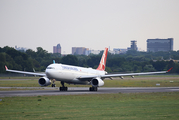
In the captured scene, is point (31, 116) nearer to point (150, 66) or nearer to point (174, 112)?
point (174, 112)

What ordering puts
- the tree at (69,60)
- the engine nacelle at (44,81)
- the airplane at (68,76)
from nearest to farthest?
the airplane at (68,76), the engine nacelle at (44,81), the tree at (69,60)

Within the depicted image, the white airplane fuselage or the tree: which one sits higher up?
the tree

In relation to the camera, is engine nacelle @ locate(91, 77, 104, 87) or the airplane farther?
engine nacelle @ locate(91, 77, 104, 87)

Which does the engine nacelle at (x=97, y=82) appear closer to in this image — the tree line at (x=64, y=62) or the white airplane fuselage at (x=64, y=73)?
the white airplane fuselage at (x=64, y=73)

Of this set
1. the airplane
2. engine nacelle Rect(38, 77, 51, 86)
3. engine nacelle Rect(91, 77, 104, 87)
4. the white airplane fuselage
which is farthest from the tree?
engine nacelle Rect(38, 77, 51, 86)

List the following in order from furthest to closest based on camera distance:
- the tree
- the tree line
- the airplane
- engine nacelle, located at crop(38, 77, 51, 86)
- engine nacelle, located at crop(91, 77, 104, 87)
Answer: the tree → the tree line → engine nacelle, located at crop(91, 77, 104, 87) → engine nacelle, located at crop(38, 77, 51, 86) → the airplane

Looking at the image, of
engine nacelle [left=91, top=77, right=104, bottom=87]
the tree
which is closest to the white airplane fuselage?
engine nacelle [left=91, top=77, right=104, bottom=87]

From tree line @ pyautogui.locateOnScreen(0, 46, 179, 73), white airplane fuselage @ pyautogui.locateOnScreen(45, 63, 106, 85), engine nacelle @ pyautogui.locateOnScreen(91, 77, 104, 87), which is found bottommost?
engine nacelle @ pyautogui.locateOnScreen(91, 77, 104, 87)

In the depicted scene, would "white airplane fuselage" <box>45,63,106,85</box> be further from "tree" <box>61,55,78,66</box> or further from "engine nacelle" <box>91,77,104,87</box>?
"tree" <box>61,55,78,66</box>

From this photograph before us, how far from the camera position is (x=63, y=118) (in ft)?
58.7

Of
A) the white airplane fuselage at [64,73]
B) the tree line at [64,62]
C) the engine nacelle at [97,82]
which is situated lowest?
the engine nacelle at [97,82]

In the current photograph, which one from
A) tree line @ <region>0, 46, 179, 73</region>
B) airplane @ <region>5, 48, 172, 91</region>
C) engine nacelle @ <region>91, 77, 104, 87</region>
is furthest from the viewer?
tree line @ <region>0, 46, 179, 73</region>

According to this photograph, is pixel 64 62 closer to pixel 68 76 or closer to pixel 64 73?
pixel 68 76

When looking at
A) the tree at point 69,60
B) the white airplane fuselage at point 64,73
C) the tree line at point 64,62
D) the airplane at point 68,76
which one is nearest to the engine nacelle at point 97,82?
the airplane at point 68,76
